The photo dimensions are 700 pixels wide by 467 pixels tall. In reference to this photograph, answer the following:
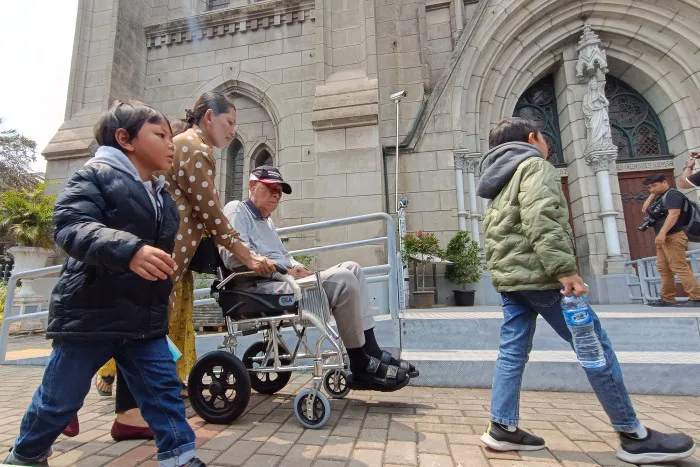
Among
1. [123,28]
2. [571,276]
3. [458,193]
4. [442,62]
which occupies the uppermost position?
[123,28]

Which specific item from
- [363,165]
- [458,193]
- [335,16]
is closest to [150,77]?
[335,16]

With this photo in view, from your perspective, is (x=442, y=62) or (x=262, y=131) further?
(x=262, y=131)

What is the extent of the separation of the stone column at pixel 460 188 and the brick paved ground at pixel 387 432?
4.97 m

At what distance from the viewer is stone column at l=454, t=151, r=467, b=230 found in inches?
300

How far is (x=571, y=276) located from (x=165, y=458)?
6.32ft

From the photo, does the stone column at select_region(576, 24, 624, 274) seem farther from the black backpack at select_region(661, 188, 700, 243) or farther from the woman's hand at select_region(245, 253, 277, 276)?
the woman's hand at select_region(245, 253, 277, 276)

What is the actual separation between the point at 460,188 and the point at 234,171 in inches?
236

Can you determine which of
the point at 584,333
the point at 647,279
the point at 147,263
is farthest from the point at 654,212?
the point at 147,263

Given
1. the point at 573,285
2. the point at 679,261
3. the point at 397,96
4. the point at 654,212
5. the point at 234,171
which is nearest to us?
the point at 573,285

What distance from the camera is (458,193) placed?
301 inches

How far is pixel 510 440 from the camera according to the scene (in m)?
1.83

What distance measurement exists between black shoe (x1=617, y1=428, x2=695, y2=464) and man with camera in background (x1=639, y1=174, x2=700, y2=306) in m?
4.93

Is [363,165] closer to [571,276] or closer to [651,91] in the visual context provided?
[571,276]

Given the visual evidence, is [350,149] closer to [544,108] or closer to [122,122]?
[122,122]
